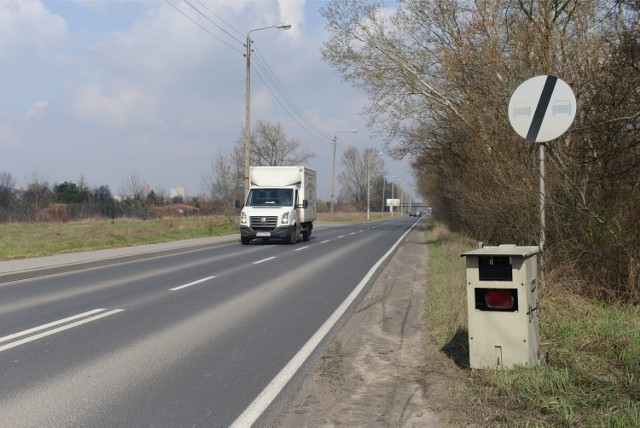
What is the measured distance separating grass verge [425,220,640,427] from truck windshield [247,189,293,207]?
17.7 m

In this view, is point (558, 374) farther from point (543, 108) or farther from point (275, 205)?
point (275, 205)

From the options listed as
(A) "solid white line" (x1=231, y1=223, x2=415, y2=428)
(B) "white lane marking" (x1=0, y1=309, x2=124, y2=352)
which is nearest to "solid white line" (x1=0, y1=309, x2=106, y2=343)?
(B) "white lane marking" (x1=0, y1=309, x2=124, y2=352)

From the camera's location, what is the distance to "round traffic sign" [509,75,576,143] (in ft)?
21.0

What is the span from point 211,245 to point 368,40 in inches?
414

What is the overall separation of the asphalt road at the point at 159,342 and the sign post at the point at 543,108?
3437 mm

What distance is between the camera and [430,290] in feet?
35.6

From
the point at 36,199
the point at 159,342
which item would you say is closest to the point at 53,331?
the point at 159,342

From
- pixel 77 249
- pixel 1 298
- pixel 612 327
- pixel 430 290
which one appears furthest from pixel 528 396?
pixel 77 249

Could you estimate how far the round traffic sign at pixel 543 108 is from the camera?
6402 millimetres

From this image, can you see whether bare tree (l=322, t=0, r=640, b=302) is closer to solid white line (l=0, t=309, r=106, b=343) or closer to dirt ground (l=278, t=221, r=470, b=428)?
dirt ground (l=278, t=221, r=470, b=428)

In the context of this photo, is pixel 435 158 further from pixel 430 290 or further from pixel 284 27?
pixel 430 290

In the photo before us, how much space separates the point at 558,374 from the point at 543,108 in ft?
9.89

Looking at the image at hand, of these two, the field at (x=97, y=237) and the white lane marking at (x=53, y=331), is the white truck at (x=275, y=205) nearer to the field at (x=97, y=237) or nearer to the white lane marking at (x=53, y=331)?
the field at (x=97, y=237)

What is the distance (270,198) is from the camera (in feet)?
83.3
